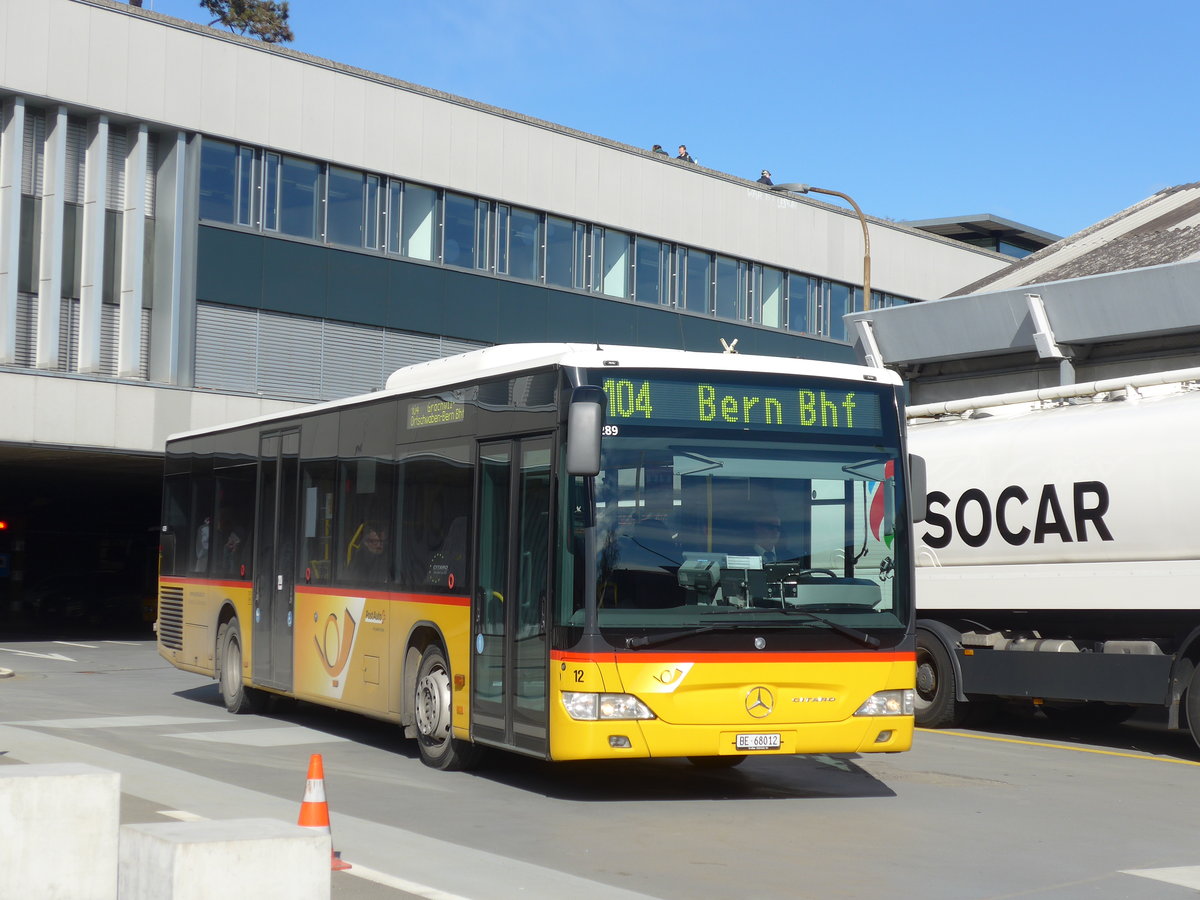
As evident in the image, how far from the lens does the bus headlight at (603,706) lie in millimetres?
10602

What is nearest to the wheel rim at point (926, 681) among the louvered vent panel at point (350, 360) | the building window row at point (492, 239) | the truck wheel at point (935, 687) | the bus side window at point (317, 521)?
the truck wheel at point (935, 687)

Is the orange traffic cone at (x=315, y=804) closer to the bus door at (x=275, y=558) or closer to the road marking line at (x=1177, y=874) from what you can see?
the road marking line at (x=1177, y=874)

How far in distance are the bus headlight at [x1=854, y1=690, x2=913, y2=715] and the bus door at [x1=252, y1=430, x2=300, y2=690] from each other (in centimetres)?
677

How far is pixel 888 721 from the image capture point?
11312 millimetres

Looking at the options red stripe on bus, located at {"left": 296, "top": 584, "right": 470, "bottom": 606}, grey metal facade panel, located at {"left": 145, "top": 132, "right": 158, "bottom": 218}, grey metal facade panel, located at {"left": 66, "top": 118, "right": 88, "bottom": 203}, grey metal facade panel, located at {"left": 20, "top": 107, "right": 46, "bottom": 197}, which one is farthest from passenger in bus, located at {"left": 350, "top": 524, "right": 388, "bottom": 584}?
grey metal facade panel, located at {"left": 145, "top": 132, "right": 158, "bottom": 218}

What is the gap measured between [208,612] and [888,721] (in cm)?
957

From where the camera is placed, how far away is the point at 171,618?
64.5 feet

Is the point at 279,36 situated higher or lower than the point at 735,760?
higher

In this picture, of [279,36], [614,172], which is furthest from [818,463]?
[279,36]

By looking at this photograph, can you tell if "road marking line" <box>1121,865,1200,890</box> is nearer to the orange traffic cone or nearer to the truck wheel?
the orange traffic cone

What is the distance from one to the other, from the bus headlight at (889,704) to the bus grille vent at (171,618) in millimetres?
10573

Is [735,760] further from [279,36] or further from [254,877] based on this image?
[279,36]

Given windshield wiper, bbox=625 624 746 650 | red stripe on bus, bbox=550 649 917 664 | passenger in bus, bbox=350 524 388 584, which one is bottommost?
red stripe on bus, bbox=550 649 917 664

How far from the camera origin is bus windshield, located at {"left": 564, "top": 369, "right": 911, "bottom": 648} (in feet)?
35.3
